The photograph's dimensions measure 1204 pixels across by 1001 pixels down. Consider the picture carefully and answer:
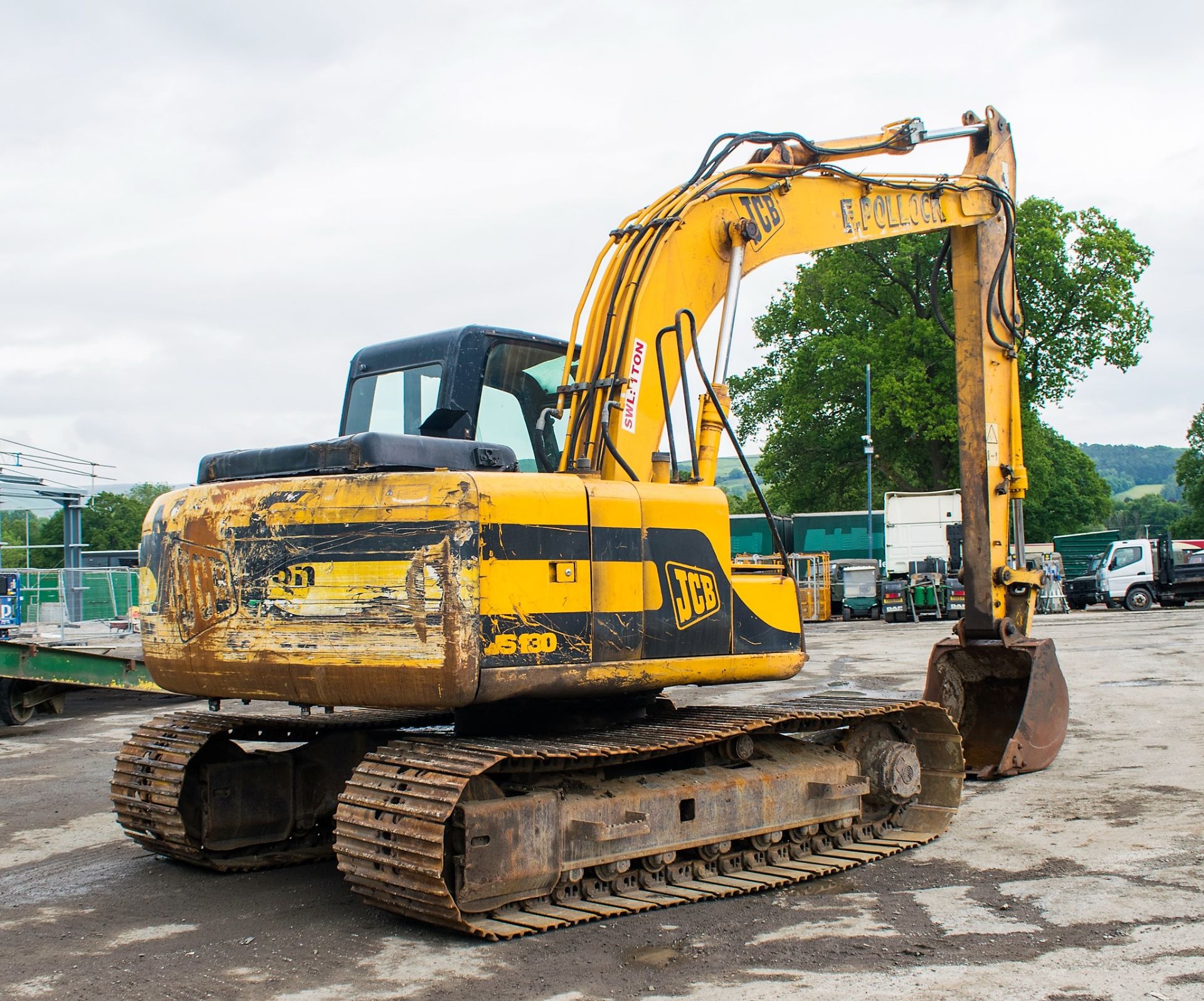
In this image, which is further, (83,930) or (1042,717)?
(1042,717)

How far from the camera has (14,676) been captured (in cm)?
1275

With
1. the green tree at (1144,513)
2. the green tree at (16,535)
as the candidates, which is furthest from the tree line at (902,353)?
the green tree at (1144,513)

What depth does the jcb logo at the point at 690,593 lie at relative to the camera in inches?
241

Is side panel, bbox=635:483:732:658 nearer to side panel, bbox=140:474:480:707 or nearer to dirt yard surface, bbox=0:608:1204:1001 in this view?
side panel, bbox=140:474:480:707

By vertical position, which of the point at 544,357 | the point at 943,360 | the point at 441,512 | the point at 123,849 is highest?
the point at 943,360

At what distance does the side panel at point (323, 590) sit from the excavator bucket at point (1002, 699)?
5.04 metres

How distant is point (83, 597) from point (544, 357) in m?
16.2

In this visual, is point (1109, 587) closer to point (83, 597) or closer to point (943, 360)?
point (943, 360)

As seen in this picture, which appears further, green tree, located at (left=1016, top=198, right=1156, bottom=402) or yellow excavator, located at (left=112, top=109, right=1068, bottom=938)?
green tree, located at (left=1016, top=198, right=1156, bottom=402)

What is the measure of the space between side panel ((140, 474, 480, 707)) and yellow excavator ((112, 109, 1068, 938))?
0.01 meters

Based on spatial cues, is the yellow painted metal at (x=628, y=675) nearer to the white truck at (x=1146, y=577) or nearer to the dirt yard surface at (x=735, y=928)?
the dirt yard surface at (x=735, y=928)

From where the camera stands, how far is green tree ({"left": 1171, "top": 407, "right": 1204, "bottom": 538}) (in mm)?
73125

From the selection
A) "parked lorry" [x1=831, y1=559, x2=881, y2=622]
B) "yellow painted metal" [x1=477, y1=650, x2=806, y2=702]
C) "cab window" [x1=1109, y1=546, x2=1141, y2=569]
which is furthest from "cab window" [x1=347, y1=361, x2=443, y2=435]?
"cab window" [x1=1109, y1=546, x2=1141, y2=569]

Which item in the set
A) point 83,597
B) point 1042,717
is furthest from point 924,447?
point 1042,717
